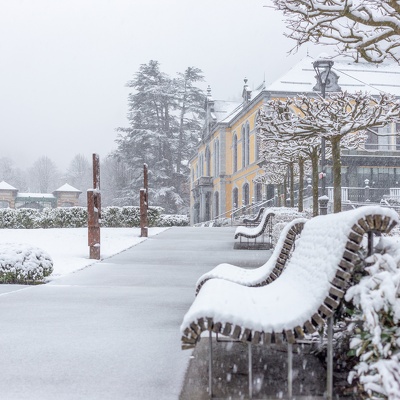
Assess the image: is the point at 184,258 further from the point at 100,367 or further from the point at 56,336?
the point at 100,367

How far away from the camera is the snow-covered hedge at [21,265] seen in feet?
27.5

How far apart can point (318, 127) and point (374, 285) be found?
702 cm

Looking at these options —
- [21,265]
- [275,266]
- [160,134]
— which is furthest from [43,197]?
[275,266]

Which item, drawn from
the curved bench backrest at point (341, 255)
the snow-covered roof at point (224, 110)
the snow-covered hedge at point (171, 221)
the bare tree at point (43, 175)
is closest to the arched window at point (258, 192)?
the snow-covered hedge at point (171, 221)

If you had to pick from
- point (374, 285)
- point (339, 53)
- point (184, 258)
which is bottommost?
point (184, 258)

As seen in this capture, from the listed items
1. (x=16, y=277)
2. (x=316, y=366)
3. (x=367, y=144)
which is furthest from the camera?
(x=367, y=144)

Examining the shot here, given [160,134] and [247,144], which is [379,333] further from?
[160,134]

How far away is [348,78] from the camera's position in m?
37.2

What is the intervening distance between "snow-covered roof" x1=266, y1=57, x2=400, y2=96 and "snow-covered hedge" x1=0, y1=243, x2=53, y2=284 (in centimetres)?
2772

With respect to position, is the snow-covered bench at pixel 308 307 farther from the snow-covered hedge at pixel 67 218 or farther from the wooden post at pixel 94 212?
the snow-covered hedge at pixel 67 218

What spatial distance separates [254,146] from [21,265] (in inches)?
1207

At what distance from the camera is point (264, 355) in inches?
159

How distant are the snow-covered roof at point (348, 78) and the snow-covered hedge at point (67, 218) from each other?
1367 cm

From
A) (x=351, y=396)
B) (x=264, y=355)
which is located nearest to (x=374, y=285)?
(x=351, y=396)
